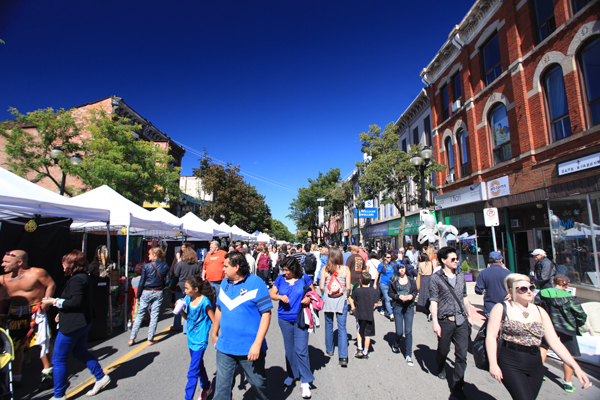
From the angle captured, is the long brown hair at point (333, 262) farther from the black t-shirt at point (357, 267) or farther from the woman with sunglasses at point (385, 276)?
the woman with sunglasses at point (385, 276)

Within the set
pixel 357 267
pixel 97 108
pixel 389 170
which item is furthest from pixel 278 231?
pixel 357 267

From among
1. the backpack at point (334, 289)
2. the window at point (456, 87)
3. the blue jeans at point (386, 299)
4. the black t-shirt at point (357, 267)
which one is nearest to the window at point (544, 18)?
the window at point (456, 87)

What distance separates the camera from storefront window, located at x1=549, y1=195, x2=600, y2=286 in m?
9.68

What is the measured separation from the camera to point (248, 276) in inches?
130

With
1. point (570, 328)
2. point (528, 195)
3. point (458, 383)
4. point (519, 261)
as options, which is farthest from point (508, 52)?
point (458, 383)

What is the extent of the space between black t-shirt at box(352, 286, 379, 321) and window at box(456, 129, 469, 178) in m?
14.2

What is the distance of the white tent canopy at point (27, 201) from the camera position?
5301mm

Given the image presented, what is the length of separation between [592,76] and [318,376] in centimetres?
1253

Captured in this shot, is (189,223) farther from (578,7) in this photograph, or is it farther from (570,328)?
(578,7)

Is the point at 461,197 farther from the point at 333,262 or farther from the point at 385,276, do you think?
the point at 333,262

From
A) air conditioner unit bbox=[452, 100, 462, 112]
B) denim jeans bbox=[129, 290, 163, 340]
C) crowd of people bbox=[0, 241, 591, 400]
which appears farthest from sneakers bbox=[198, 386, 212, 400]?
air conditioner unit bbox=[452, 100, 462, 112]

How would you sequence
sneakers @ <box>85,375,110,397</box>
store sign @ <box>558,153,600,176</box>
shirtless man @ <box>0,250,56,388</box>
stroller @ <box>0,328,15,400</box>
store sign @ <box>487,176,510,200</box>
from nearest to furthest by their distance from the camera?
1. stroller @ <box>0,328,15,400</box>
2. sneakers @ <box>85,375,110,397</box>
3. shirtless man @ <box>0,250,56,388</box>
4. store sign @ <box>558,153,600,176</box>
5. store sign @ <box>487,176,510,200</box>

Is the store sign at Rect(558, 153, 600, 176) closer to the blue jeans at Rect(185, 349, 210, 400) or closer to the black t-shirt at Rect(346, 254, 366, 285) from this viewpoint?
the black t-shirt at Rect(346, 254, 366, 285)

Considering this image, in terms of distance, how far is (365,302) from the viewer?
17.2 ft
